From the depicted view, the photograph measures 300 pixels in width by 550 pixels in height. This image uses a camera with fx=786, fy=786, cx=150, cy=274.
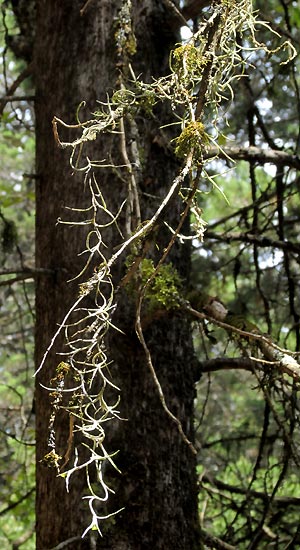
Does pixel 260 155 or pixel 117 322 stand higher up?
pixel 260 155

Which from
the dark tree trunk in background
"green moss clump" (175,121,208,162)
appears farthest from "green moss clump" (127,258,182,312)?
"green moss clump" (175,121,208,162)

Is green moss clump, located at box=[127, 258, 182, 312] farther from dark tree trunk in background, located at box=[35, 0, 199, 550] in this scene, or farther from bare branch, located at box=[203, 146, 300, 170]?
bare branch, located at box=[203, 146, 300, 170]

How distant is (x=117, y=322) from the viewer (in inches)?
85.7

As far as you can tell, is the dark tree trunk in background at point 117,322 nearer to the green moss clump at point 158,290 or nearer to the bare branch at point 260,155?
the green moss clump at point 158,290

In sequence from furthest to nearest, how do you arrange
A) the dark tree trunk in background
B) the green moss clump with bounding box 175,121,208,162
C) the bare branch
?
the bare branch < the dark tree trunk in background < the green moss clump with bounding box 175,121,208,162

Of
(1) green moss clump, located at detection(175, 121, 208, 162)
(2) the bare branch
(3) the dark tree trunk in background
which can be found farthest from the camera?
(2) the bare branch

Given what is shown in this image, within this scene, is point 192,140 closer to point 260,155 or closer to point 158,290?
point 158,290

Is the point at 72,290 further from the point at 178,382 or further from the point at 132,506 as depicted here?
the point at 132,506

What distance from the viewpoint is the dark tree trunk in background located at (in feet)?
6.81

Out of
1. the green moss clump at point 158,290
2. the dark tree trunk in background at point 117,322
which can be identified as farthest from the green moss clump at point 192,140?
the dark tree trunk in background at point 117,322

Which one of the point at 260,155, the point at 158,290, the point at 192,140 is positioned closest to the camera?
the point at 192,140

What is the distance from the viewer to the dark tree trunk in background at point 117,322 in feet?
6.81

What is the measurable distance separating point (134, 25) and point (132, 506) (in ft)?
4.81

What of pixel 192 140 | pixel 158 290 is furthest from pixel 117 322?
pixel 192 140
